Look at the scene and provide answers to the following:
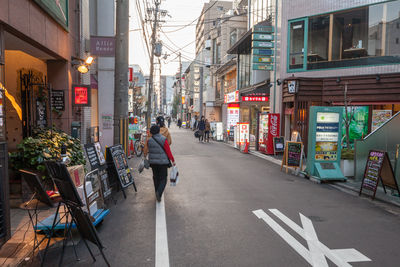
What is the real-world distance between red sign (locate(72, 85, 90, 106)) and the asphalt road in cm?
327

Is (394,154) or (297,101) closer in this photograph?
(394,154)

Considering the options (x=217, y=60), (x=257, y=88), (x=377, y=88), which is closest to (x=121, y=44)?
(x=377, y=88)

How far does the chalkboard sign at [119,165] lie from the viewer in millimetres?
7547

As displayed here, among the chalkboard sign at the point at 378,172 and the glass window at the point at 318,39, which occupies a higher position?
the glass window at the point at 318,39

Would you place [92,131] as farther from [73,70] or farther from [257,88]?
[257,88]

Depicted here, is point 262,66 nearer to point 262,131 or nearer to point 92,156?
point 262,131

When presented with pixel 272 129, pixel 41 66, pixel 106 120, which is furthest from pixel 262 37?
pixel 41 66

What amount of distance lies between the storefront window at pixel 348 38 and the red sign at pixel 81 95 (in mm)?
12207

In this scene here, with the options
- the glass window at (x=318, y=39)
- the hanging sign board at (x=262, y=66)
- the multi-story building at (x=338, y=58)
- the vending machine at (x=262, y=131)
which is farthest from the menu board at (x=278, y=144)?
the hanging sign board at (x=262, y=66)

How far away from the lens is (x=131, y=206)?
690 cm

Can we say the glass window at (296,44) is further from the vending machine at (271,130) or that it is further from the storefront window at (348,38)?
the vending machine at (271,130)

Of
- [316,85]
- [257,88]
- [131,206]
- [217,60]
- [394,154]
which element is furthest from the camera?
[217,60]

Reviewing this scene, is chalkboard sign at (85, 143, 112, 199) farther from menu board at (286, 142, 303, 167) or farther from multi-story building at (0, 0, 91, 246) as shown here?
menu board at (286, 142, 303, 167)

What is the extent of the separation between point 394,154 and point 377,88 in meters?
6.56
